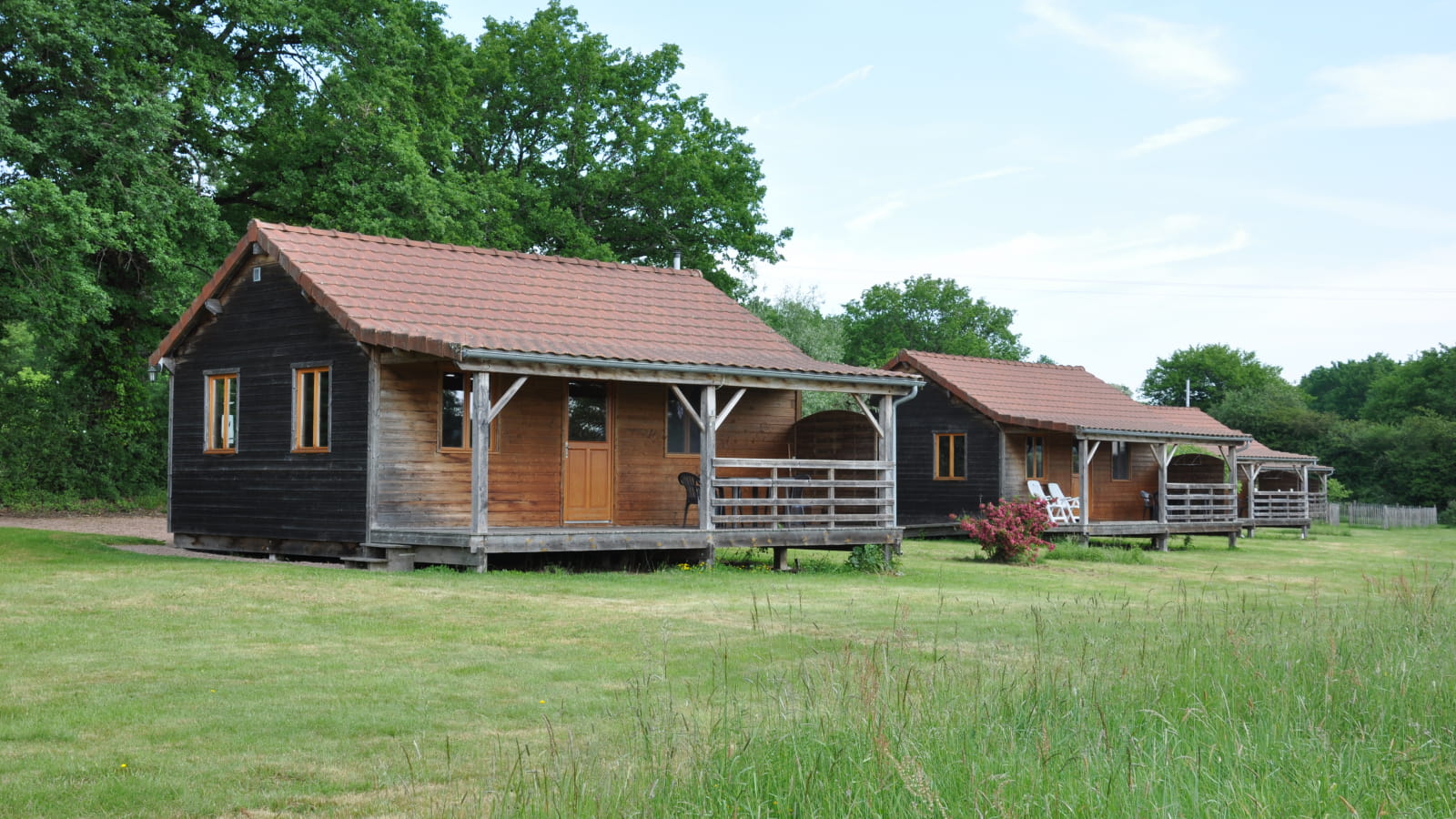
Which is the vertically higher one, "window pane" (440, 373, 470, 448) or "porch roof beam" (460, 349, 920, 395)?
"porch roof beam" (460, 349, 920, 395)

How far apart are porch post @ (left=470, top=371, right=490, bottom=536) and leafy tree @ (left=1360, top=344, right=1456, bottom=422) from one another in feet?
181

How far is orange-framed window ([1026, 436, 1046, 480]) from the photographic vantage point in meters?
30.9

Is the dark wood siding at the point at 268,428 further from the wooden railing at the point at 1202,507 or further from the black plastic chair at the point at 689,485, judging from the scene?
the wooden railing at the point at 1202,507

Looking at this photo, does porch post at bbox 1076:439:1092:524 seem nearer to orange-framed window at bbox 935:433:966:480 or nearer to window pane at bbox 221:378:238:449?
orange-framed window at bbox 935:433:966:480

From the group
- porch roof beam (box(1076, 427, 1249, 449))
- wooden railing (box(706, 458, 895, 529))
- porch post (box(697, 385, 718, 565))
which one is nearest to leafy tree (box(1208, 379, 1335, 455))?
porch roof beam (box(1076, 427, 1249, 449))

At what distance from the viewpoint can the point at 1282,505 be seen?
41000 mm

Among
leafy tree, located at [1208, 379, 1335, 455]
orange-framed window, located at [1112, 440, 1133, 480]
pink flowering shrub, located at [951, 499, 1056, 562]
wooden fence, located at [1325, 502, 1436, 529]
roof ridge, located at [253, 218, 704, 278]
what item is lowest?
wooden fence, located at [1325, 502, 1436, 529]

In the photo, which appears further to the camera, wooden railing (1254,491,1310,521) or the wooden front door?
wooden railing (1254,491,1310,521)

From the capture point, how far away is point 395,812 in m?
5.64

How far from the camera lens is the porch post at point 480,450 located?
15703mm

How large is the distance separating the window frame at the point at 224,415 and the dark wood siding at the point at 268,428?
Result: 0.08 m

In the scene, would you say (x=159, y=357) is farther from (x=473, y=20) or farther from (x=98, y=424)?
(x=473, y=20)

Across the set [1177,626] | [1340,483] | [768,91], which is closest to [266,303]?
[768,91]

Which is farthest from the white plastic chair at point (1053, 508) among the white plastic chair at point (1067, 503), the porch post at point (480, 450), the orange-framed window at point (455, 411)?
the porch post at point (480, 450)
